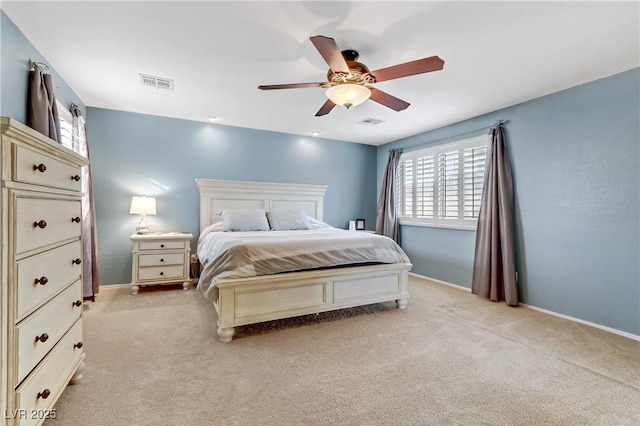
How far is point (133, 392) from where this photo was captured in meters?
1.79

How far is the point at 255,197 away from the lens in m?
4.74

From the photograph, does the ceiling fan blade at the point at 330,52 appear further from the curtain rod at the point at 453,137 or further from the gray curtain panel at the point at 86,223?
the gray curtain panel at the point at 86,223

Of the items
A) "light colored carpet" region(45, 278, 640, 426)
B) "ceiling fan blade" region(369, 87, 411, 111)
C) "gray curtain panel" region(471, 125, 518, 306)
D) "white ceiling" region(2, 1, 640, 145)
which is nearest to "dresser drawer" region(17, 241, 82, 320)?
"light colored carpet" region(45, 278, 640, 426)

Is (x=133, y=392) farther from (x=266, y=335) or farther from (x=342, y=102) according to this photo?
(x=342, y=102)

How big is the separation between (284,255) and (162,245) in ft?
6.84

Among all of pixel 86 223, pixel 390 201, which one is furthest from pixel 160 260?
pixel 390 201

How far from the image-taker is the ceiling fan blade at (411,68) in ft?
6.37

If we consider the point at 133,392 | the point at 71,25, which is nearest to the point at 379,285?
the point at 133,392

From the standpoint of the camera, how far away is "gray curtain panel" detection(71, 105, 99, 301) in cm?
323

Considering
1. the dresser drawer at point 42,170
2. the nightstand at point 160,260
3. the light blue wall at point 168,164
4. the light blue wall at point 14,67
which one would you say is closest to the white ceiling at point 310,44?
the light blue wall at point 14,67

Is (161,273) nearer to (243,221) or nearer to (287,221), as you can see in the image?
(243,221)

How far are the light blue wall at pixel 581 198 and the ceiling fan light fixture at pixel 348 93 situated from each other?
92.5 inches

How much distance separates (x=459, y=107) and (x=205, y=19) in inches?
122

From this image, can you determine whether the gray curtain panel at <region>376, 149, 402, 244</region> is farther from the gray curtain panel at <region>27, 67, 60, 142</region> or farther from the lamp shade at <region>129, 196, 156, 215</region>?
the gray curtain panel at <region>27, 67, 60, 142</region>
